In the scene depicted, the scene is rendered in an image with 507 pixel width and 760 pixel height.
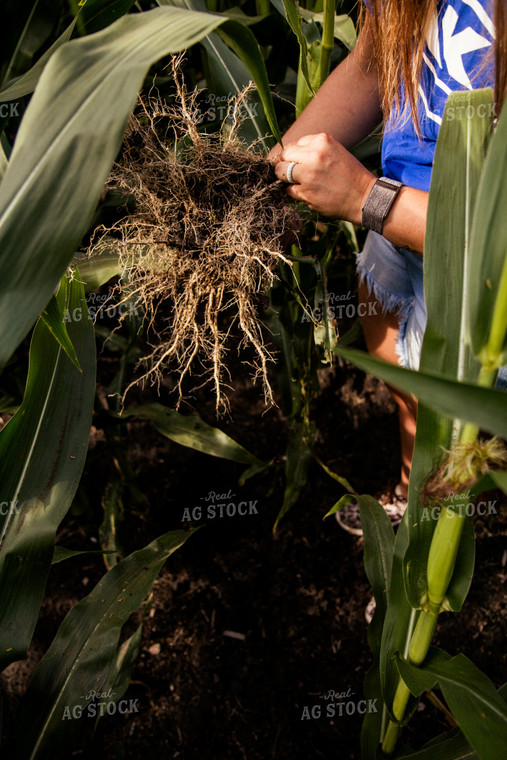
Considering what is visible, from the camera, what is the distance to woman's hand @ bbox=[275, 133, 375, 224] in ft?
2.23

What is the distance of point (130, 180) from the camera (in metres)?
0.71

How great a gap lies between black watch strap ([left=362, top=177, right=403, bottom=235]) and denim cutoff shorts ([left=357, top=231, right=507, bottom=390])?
18 centimetres

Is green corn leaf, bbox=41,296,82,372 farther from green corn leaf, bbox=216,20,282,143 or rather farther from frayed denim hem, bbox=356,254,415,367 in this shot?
frayed denim hem, bbox=356,254,415,367

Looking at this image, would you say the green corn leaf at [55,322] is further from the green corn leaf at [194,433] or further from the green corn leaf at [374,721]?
the green corn leaf at [374,721]

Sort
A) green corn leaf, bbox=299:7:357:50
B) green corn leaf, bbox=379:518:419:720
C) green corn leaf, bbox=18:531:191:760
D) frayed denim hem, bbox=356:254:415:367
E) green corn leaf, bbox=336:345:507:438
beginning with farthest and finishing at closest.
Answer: frayed denim hem, bbox=356:254:415:367 → green corn leaf, bbox=299:7:357:50 → green corn leaf, bbox=18:531:191:760 → green corn leaf, bbox=379:518:419:720 → green corn leaf, bbox=336:345:507:438

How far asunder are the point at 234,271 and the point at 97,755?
961 millimetres

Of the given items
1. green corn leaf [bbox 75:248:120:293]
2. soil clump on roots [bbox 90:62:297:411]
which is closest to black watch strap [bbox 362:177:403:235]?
soil clump on roots [bbox 90:62:297:411]

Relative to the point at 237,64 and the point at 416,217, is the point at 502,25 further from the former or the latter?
the point at 237,64

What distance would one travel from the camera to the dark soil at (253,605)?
3.48 ft

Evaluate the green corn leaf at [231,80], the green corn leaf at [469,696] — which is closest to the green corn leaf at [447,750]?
the green corn leaf at [469,696]

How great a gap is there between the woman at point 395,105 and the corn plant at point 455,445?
103mm

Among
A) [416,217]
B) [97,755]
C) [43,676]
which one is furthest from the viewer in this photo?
[97,755]

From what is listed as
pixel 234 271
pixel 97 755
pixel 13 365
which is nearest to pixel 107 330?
pixel 13 365

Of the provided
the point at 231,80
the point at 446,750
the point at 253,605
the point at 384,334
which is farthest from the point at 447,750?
the point at 231,80
